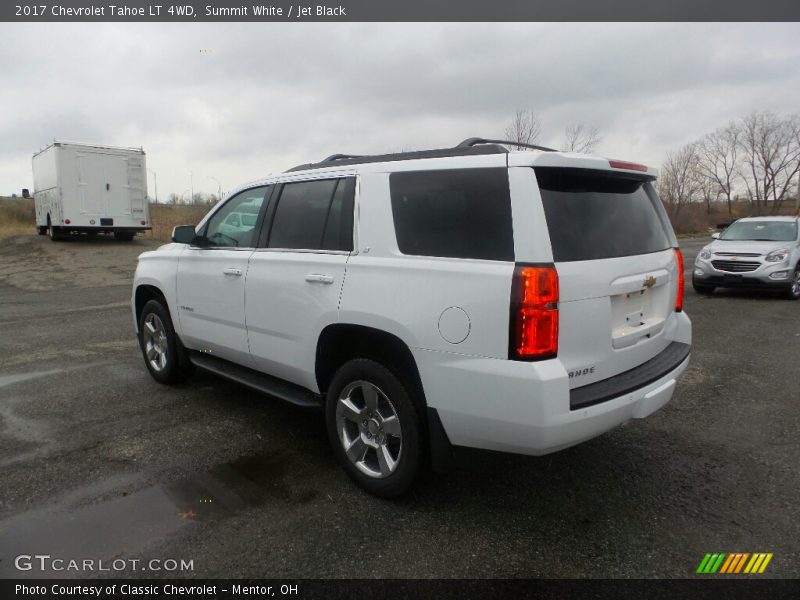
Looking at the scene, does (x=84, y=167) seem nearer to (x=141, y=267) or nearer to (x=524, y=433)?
(x=141, y=267)

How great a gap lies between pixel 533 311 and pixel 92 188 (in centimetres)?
2100

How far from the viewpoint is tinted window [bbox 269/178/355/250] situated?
11.4 feet

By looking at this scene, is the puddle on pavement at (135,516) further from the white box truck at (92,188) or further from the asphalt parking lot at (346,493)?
the white box truck at (92,188)

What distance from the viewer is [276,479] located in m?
3.47

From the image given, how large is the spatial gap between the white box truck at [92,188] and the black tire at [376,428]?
64.7 feet

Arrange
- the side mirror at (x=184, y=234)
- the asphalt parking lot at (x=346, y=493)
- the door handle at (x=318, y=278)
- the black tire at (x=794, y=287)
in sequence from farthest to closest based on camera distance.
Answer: the black tire at (x=794, y=287)
the side mirror at (x=184, y=234)
the door handle at (x=318, y=278)
the asphalt parking lot at (x=346, y=493)

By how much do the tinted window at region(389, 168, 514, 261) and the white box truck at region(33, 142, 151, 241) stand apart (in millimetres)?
19861

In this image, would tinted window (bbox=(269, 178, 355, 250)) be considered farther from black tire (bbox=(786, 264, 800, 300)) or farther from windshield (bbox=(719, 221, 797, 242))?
windshield (bbox=(719, 221, 797, 242))

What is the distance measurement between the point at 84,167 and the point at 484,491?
67.2 feet

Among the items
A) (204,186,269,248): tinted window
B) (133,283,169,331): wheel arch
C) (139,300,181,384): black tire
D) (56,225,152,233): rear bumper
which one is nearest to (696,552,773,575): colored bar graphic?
(204,186,269,248): tinted window

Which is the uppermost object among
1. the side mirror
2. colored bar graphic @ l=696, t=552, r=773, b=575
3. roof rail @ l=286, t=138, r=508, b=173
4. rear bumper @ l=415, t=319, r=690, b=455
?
roof rail @ l=286, t=138, r=508, b=173

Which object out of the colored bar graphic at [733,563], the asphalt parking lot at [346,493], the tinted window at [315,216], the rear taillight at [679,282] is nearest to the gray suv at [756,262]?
the asphalt parking lot at [346,493]

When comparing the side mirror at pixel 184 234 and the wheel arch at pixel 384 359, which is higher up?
the side mirror at pixel 184 234

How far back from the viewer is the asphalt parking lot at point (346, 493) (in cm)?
271
